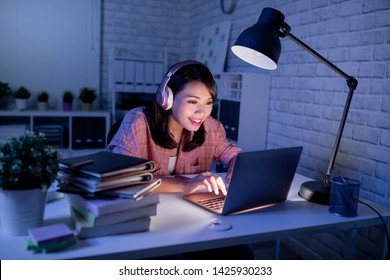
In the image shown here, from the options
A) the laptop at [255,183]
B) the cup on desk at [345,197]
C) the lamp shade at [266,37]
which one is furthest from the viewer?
the lamp shade at [266,37]

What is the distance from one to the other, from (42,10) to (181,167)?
108 inches

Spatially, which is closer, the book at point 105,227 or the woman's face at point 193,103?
the book at point 105,227

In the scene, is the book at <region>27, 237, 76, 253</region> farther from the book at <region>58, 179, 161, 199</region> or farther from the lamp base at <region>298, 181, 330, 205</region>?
the lamp base at <region>298, 181, 330, 205</region>

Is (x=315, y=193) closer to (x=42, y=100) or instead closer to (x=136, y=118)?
(x=136, y=118)

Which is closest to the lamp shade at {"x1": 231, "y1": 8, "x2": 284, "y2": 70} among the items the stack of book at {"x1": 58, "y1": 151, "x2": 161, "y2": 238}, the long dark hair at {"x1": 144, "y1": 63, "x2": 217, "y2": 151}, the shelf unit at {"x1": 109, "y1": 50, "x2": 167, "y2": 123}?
the long dark hair at {"x1": 144, "y1": 63, "x2": 217, "y2": 151}

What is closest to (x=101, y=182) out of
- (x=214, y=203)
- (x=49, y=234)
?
(x=49, y=234)

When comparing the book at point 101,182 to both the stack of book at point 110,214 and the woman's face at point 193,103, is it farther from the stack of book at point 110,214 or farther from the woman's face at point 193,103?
the woman's face at point 193,103

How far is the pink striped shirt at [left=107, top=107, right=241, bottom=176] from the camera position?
164 centimetres

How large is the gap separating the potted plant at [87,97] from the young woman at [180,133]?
7.10ft

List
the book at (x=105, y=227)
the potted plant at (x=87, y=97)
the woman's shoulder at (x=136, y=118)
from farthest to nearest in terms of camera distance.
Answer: the potted plant at (x=87, y=97)
the woman's shoulder at (x=136, y=118)
the book at (x=105, y=227)

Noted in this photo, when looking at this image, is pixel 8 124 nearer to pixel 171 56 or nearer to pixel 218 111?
pixel 171 56

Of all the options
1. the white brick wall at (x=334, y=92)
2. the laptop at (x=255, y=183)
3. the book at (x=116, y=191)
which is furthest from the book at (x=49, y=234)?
the white brick wall at (x=334, y=92)

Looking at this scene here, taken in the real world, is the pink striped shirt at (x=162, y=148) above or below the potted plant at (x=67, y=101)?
below

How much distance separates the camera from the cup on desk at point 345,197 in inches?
52.1
